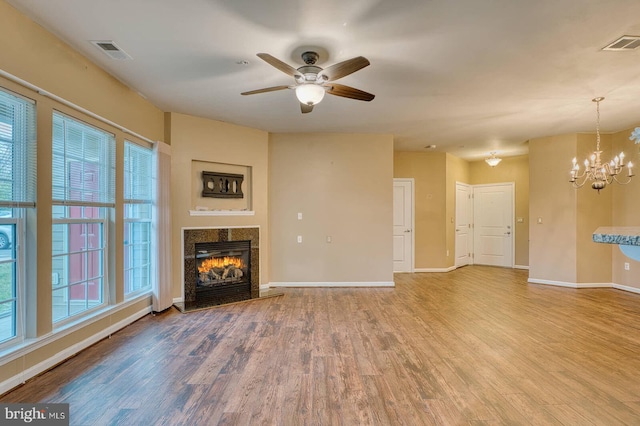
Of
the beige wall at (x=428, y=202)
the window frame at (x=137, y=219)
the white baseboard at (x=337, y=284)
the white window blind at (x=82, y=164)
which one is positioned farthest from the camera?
the beige wall at (x=428, y=202)

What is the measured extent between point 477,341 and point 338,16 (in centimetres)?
330

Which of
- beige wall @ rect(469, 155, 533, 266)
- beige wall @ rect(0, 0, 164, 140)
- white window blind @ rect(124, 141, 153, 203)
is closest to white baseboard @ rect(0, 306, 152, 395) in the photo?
white window blind @ rect(124, 141, 153, 203)

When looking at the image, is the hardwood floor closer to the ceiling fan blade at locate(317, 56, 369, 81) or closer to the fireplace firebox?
the fireplace firebox

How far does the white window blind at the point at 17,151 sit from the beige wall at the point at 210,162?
6.84 ft

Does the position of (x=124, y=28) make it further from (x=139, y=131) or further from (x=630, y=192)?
(x=630, y=192)

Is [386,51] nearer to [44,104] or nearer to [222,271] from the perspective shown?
[44,104]

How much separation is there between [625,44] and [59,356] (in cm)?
556

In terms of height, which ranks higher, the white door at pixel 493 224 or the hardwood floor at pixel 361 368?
the white door at pixel 493 224

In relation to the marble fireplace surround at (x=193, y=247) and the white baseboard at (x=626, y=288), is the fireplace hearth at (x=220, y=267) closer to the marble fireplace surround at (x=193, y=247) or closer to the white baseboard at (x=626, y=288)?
the marble fireplace surround at (x=193, y=247)

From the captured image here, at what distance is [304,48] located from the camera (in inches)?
108

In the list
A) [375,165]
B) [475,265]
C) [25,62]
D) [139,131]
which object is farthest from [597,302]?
[25,62]

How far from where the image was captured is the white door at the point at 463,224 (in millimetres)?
7777

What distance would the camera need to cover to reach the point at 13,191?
235cm

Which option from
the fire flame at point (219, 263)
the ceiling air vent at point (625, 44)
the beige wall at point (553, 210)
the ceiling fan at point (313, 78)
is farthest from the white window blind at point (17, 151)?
the beige wall at point (553, 210)
